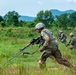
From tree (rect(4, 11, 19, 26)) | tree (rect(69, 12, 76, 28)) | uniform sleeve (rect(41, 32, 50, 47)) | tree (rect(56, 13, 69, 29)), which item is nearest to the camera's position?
uniform sleeve (rect(41, 32, 50, 47))

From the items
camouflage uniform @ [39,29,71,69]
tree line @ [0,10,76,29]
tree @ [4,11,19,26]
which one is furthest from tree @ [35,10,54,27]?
camouflage uniform @ [39,29,71,69]

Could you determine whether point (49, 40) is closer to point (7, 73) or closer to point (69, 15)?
point (7, 73)

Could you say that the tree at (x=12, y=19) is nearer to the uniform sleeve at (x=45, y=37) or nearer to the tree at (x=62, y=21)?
the tree at (x=62, y=21)

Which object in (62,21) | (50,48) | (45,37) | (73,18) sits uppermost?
(45,37)

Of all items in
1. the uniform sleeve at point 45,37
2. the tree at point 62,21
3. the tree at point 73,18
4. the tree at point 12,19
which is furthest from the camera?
the tree at point 73,18

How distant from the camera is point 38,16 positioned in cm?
7944

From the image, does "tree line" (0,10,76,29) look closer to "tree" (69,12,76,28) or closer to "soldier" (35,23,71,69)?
"tree" (69,12,76,28)

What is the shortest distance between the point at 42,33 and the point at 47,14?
218ft

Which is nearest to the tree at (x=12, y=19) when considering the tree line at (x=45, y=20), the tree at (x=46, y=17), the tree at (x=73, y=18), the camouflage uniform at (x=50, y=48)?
the tree line at (x=45, y=20)

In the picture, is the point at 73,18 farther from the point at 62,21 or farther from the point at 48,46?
the point at 48,46

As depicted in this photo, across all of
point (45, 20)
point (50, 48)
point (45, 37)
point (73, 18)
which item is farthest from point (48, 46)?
point (73, 18)

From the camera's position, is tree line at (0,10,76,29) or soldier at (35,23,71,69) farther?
tree line at (0,10,76,29)

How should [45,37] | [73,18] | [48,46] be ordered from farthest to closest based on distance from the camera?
[73,18] → [48,46] → [45,37]

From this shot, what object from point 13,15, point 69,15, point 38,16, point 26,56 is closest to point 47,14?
point 38,16
